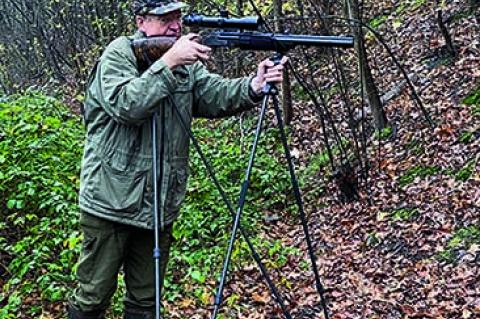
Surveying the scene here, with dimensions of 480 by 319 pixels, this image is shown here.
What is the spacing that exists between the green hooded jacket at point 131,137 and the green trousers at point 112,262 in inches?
4.7

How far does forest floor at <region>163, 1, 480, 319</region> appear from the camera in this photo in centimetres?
498

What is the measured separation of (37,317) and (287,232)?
9.97 ft

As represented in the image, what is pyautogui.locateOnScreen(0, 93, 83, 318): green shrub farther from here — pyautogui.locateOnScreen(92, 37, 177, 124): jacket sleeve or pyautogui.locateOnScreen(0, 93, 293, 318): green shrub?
pyautogui.locateOnScreen(92, 37, 177, 124): jacket sleeve

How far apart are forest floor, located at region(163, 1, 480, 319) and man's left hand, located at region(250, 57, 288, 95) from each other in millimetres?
2157

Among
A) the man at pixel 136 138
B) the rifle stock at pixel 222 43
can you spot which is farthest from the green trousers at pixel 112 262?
the rifle stock at pixel 222 43

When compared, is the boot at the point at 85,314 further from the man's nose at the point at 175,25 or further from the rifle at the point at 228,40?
the man's nose at the point at 175,25

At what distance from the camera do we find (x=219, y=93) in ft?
12.5

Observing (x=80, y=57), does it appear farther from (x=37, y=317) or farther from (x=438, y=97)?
(x=37, y=317)

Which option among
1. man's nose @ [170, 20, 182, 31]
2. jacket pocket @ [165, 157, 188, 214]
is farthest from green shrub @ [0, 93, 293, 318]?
man's nose @ [170, 20, 182, 31]

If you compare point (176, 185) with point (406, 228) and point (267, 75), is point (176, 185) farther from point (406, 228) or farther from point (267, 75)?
point (406, 228)

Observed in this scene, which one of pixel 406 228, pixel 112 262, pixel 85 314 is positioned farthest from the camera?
pixel 406 228

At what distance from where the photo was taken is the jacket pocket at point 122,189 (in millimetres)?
3461

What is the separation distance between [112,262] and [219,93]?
118 cm

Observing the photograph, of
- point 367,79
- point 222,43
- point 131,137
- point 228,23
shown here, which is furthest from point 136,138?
point 367,79
